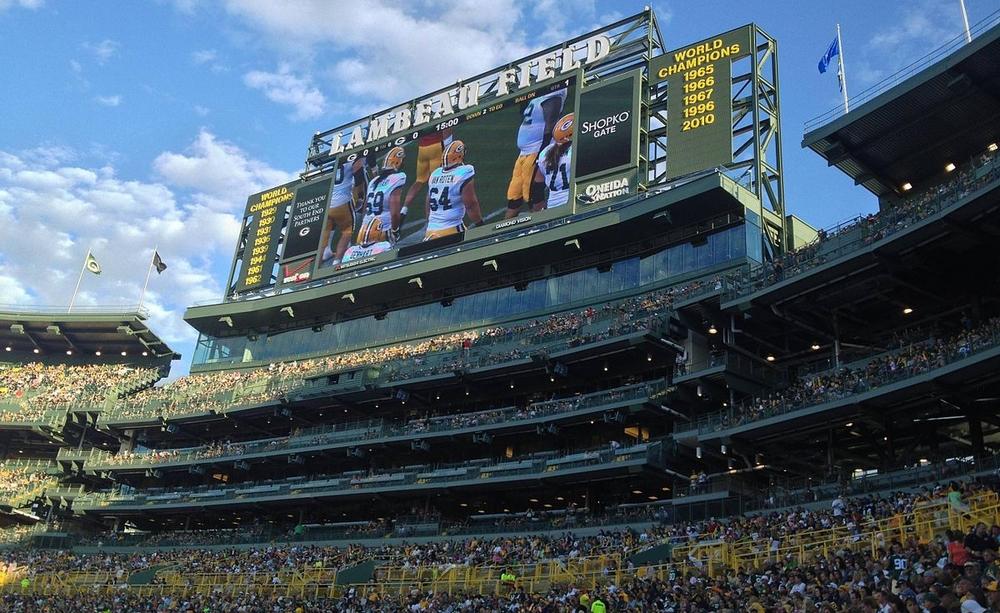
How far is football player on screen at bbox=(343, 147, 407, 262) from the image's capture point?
187ft

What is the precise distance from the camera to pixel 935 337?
32.5 metres

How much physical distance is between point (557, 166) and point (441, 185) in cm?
854

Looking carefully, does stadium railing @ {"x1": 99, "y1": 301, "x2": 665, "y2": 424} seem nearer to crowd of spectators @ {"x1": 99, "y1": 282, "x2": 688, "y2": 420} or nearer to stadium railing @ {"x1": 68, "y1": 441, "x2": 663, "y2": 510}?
crowd of spectators @ {"x1": 99, "y1": 282, "x2": 688, "y2": 420}

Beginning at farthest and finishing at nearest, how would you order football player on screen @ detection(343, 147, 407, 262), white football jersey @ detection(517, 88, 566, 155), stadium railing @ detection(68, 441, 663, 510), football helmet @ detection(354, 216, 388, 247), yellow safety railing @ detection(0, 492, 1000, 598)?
football helmet @ detection(354, 216, 388, 247) → football player on screen @ detection(343, 147, 407, 262) → white football jersey @ detection(517, 88, 566, 155) → stadium railing @ detection(68, 441, 663, 510) → yellow safety railing @ detection(0, 492, 1000, 598)

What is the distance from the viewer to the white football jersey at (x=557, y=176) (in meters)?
49.2

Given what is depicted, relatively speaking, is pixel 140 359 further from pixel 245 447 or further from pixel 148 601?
pixel 148 601

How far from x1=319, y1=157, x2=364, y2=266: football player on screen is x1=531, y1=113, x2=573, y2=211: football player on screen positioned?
48.5 feet

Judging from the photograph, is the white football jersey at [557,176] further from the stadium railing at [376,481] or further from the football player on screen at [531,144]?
the stadium railing at [376,481]

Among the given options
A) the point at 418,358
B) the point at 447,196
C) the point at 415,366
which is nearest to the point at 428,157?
the point at 447,196

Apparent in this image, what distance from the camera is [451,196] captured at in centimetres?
5472

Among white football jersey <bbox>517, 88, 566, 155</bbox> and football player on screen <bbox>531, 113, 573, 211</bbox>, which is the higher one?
white football jersey <bbox>517, 88, 566, 155</bbox>

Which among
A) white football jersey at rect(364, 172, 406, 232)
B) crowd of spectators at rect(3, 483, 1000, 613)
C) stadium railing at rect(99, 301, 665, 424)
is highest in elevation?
white football jersey at rect(364, 172, 406, 232)

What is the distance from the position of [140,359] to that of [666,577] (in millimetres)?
58154

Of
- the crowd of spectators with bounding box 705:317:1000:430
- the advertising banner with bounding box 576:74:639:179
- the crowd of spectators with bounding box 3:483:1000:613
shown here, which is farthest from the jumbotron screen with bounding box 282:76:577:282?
the crowd of spectators with bounding box 3:483:1000:613
